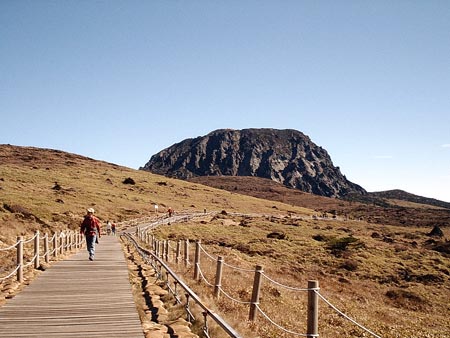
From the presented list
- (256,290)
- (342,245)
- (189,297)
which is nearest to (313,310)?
(256,290)

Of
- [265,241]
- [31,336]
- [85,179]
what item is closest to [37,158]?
[85,179]

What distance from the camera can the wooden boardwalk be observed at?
743 cm

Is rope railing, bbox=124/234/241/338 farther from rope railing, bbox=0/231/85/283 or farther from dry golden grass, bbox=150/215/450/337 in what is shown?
rope railing, bbox=0/231/85/283

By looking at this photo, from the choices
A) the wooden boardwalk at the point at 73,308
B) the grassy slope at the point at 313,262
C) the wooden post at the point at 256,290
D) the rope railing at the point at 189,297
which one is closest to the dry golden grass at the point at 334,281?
the grassy slope at the point at 313,262

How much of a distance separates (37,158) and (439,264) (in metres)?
105

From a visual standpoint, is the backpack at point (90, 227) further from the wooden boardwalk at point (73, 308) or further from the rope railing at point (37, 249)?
the wooden boardwalk at point (73, 308)

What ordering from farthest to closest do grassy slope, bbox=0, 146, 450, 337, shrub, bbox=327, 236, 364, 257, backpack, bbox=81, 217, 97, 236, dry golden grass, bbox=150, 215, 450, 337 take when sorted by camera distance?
1. shrub, bbox=327, 236, 364, 257
2. backpack, bbox=81, 217, 97, 236
3. grassy slope, bbox=0, 146, 450, 337
4. dry golden grass, bbox=150, 215, 450, 337

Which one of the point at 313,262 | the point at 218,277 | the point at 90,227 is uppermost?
the point at 90,227

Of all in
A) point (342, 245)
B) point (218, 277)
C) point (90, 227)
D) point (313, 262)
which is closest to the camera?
point (218, 277)

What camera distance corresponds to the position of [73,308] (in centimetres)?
917

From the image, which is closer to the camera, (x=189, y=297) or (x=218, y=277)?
(x=189, y=297)

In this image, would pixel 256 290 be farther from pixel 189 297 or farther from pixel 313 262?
pixel 313 262

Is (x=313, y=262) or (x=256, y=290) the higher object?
(x=256, y=290)

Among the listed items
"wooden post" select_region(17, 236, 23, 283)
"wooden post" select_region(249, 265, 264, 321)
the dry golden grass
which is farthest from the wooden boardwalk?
"wooden post" select_region(249, 265, 264, 321)
